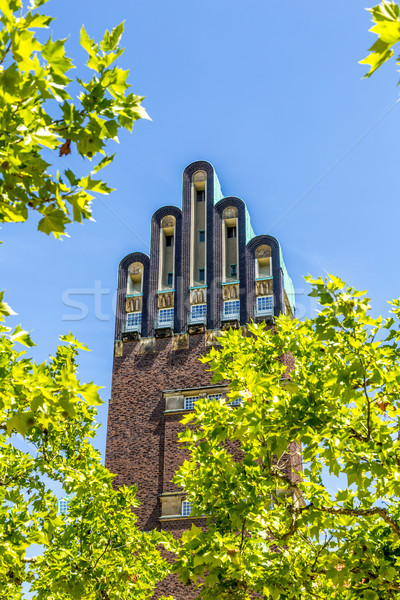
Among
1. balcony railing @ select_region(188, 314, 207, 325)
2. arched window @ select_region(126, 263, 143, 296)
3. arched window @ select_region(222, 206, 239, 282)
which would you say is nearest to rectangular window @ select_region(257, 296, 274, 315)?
arched window @ select_region(222, 206, 239, 282)

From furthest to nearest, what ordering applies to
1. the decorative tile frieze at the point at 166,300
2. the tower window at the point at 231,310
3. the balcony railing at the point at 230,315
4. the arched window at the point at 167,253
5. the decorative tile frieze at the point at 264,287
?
1. the arched window at the point at 167,253
2. the decorative tile frieze at the point at 166,300
3. the decorative tile frieze at the point at 264,287
4. the tower window at the point at 231,310
5. the balcony railing at the point at 230,315

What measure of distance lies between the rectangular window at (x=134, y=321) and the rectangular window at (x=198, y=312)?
278cm

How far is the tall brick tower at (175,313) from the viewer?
100 ft

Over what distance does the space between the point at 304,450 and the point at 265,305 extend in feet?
79.1

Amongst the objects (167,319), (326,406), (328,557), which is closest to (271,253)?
(167,319)

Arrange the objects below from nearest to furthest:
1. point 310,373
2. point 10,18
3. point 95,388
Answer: point 10,18 → point 95,388 → point 310,373

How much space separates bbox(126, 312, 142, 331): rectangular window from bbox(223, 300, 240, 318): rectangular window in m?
4.48

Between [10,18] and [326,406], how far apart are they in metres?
5.74

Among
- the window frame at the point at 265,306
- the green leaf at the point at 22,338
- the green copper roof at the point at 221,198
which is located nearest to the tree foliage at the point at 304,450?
the green leaf at the point at 22,338

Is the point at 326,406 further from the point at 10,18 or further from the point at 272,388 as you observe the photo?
the point at 10,18

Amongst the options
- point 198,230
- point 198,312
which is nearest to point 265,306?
point 198,312

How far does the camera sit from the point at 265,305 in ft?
107

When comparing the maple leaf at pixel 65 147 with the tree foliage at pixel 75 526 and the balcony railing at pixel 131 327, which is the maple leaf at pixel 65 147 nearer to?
the tree foliage at pixel 75 526

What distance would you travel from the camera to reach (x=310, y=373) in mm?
9953
